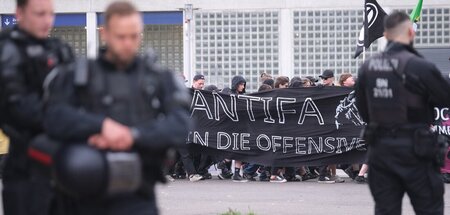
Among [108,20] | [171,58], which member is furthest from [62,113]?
[171,58]

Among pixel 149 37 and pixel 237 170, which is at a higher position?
pixel 149 37

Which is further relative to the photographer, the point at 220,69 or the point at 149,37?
the point at 149,37

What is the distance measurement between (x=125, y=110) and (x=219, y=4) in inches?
891

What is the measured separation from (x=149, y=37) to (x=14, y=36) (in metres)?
23.4

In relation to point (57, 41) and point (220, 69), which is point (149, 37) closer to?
point (220, 69)

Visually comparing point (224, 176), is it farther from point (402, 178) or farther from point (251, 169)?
point (402, 178)

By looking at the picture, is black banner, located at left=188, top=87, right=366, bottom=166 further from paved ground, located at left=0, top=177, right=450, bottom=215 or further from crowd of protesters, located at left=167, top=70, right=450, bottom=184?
paved ground, located at left=0, top=177, right=450, bottom=215

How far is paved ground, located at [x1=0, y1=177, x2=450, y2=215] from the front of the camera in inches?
439

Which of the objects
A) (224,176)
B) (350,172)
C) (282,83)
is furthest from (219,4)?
(350,172)

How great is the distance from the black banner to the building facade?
11192 mm

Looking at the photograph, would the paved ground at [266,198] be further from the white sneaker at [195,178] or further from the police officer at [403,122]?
the police officer at [403,122]

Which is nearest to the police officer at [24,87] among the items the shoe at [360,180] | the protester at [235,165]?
the shoe at [360,180]

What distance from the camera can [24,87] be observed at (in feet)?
17.4

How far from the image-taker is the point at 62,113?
4.67 metres
